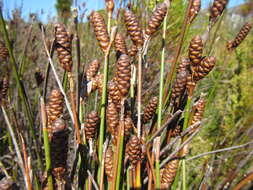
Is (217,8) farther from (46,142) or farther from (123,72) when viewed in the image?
(46,142)

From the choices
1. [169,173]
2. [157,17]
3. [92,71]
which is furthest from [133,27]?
[169,173]

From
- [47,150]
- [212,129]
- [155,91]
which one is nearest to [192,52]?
[47,150]

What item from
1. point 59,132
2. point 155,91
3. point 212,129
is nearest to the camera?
point 59,132

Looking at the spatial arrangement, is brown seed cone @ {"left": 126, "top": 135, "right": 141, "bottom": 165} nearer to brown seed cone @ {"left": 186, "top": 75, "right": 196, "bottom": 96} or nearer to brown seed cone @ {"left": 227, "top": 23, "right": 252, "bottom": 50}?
brown seed cone @ {"left": 186, "top": 75, "right": 196, "bottom": 96}

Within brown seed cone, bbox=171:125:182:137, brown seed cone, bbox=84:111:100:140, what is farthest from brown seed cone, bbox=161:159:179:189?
brown seed cone, bbox=84:111:100:140

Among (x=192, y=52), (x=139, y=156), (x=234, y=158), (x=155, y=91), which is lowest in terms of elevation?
(x=234, y=158)

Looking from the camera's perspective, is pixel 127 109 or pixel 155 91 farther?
pixel 155 91

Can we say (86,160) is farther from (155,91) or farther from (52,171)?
(155,91)
